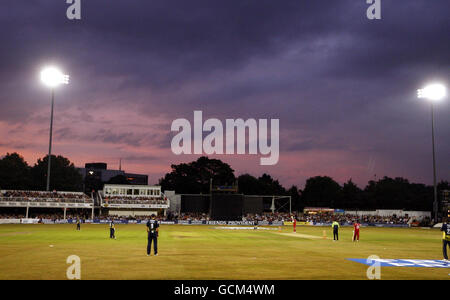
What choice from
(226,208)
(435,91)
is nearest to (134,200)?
(226,208)

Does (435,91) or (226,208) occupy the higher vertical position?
(435,91)

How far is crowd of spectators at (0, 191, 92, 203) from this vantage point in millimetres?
73375

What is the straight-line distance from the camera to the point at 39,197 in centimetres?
7631

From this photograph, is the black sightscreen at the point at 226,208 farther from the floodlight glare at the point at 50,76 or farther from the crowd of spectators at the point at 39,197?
the floodlight glare at the point at 50,76

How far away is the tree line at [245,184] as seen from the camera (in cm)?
11388

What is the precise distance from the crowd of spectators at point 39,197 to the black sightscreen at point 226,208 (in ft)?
86.4

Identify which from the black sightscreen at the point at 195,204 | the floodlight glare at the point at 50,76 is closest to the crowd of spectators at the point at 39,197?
the black sightscreen at the point at 195,204

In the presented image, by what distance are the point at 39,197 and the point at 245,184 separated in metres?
81.8

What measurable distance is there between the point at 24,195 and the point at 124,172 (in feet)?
372

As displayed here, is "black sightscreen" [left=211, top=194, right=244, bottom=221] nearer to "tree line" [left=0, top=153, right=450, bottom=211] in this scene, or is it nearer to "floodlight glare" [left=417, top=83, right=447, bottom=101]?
"floodlight glare" [left=417, top=83, right=447, bottom=101]

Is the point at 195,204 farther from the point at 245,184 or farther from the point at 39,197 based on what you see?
the point at 245,184
